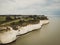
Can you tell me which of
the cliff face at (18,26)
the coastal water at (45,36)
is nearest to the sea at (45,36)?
the coastal water at (45,36)

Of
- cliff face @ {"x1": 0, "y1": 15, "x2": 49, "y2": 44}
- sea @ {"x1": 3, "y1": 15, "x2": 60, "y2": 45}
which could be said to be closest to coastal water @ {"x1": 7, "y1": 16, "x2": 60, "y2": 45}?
sea @ {"x1": 3, "y1": 15, "x2": 60, "y2": 45}

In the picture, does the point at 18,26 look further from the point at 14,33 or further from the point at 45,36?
the point at 45,36

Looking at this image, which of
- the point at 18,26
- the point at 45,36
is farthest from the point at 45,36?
the point at 18,26

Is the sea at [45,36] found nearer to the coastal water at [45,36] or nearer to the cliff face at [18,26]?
the coastal water at [45,36]

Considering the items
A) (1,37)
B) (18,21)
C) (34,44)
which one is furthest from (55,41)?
(1,37)

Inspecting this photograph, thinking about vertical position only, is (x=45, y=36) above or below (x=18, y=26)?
below

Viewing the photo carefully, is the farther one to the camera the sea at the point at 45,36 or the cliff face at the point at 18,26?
the sea at the point at 45,36
